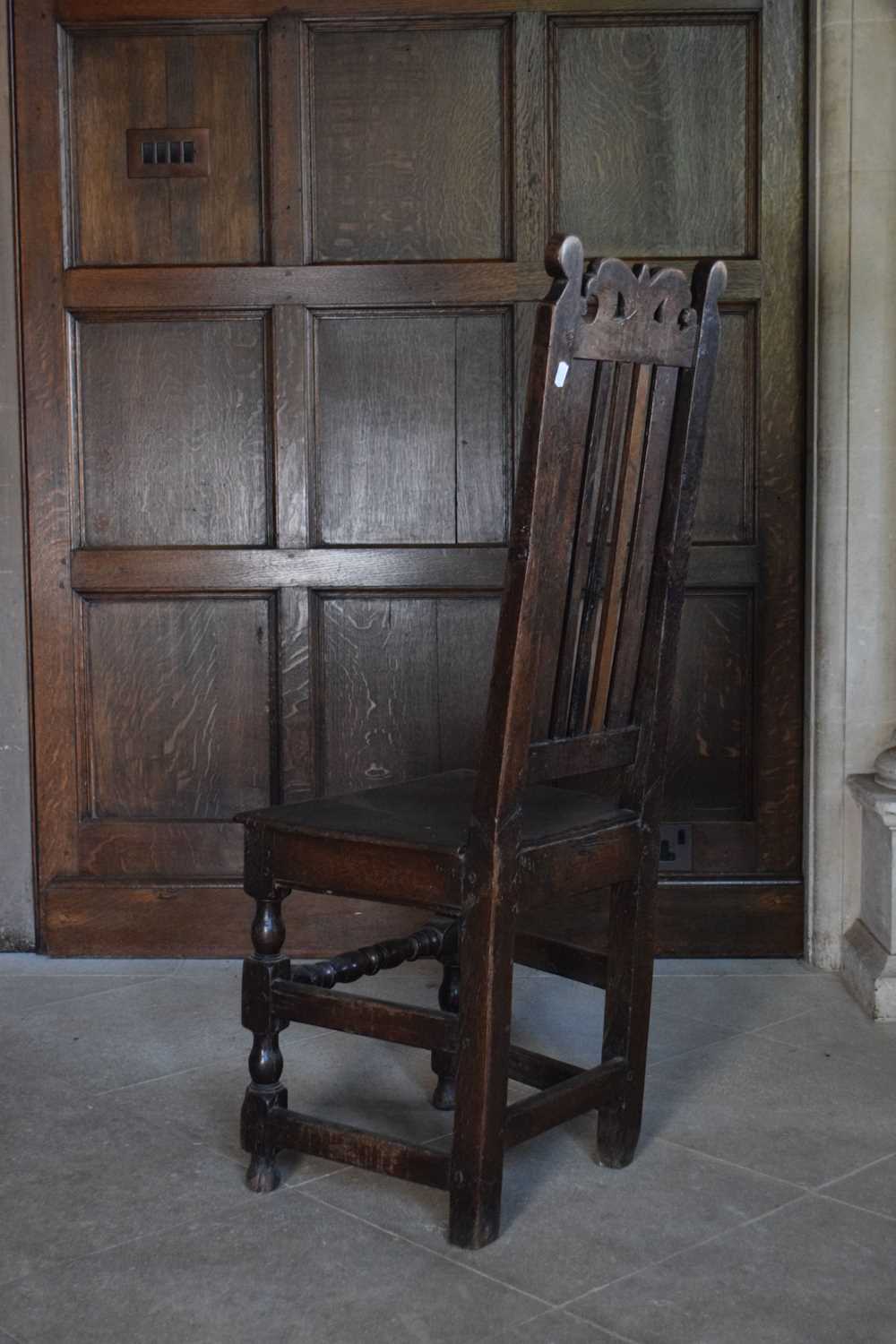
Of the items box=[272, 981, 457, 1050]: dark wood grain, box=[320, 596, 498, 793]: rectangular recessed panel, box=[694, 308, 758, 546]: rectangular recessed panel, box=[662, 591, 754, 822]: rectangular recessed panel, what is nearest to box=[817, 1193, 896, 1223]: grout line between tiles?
box=[272, 981, 457, 1050]: dark wood grain

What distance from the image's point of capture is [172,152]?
11.4 feet

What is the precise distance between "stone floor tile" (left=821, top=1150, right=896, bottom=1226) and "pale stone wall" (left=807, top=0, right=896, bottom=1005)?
110 centimetres

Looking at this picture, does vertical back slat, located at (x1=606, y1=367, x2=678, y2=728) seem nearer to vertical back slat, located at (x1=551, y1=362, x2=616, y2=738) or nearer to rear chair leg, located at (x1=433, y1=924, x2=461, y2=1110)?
vertical back slat, located at (x1=551, y1=362, x2=616, y2=738)

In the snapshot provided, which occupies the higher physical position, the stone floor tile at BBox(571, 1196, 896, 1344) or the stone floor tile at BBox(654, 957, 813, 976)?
the stone floor tile at BBox(654, 957, 813, 976)

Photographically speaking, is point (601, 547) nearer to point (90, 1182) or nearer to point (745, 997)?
point (90, 1182)

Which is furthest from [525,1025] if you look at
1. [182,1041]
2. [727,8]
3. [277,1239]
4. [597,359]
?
[727,8]

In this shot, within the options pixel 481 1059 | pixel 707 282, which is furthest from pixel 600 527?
pixel 481 1059

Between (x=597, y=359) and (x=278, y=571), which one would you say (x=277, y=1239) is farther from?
(x=278, y=571)

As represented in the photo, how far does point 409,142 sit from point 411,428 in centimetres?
63

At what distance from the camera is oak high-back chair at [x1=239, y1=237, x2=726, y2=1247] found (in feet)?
6.58

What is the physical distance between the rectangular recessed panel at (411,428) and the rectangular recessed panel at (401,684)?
0.17 metres

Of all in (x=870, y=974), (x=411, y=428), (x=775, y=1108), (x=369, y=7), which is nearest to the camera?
(x=775, y=1108)

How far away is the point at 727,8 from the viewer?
3398mm

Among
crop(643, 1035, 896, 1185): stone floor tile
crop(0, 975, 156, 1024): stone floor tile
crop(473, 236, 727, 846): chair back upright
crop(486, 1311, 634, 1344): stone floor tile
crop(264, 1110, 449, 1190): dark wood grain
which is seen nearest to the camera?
crop(486, 1311, 634, 1344): stone floor tile
